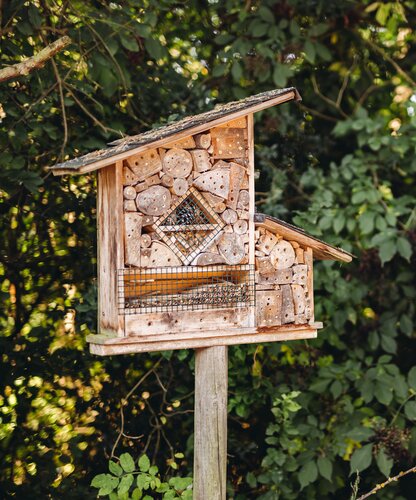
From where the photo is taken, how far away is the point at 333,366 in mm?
3932

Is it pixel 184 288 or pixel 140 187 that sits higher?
pixel 140 187

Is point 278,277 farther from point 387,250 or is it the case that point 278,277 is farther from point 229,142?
point 387,250

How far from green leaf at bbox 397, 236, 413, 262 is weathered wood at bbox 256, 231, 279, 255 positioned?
1.34m

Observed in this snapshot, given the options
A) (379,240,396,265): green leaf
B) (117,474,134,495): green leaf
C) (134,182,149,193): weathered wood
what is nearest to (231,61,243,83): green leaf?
(379,240,396,265): green leaf

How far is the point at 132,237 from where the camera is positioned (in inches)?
88.9

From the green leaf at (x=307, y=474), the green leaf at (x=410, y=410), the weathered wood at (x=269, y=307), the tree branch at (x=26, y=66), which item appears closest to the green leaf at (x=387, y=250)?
the green leaf at (x=410, y=410)

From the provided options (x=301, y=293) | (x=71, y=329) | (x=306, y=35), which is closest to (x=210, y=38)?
(x=306, y=35)

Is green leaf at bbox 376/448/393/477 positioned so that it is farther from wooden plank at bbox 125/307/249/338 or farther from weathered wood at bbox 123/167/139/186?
weathered wood at bbox 123/167/139/186

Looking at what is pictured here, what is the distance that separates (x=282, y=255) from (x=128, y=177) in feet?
1.98

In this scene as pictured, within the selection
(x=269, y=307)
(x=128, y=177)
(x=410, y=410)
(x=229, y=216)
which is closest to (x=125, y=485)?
(x=269, y=307)

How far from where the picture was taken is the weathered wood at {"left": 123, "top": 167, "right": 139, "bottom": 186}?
7.41 ft

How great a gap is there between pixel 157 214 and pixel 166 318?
0.31 m

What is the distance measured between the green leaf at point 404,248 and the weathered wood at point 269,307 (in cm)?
133

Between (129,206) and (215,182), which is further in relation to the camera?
(215,182)
